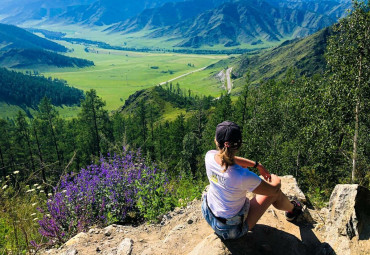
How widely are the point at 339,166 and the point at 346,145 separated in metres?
1.56

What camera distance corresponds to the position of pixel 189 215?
800cm

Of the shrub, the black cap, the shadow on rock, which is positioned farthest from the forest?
the black cap

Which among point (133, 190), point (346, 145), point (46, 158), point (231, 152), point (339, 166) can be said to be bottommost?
point (46, 158)

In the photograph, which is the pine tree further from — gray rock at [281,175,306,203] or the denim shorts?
the denim shorts

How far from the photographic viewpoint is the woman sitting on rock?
5.15 metres

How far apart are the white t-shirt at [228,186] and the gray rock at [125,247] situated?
7.73 ft

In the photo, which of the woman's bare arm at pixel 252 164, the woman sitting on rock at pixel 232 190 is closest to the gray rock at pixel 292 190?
the woman sitting on rock at pixel 232 190

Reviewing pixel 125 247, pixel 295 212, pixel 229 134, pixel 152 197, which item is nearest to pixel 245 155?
pixel 152 197

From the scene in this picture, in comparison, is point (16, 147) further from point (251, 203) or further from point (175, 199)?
point (251, 203)

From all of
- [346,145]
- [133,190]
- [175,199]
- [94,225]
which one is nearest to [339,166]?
[346,145]

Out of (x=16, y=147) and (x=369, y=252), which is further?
(x=16, y=147)

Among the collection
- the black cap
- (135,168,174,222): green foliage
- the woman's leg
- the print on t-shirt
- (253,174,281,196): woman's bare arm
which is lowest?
(135,168,174,222): green foliage

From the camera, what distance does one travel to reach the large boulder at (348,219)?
5.93 m

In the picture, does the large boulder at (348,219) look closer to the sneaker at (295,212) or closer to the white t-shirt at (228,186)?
the sneaker at (295,212)
